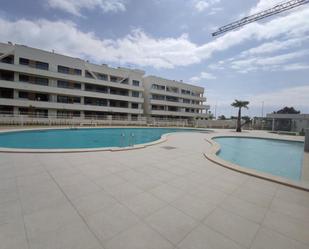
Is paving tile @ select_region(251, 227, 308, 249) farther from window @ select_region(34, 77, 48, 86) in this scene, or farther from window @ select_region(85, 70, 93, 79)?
window @ select_region(85, 70, 93, 79)

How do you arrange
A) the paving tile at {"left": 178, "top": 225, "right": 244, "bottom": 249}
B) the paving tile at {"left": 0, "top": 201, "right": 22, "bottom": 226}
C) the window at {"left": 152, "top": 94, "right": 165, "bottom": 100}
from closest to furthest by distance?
the paving tile at {"left": 178, "top": 225, "right": 244, "bottom": 249} < the paving tile at {"left": 0, "top": 201, "right": 22, "bottom": 226} < the window at {"left": 152, "top": 94, "right": 165, "bottom": 100}

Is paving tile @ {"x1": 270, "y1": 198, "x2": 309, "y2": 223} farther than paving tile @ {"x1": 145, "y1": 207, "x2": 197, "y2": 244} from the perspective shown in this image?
Yes

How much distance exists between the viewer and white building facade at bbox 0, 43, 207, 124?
20.8m

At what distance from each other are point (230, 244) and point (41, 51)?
29.1 meters

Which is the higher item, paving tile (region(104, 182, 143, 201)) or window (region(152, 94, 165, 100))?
window (region(152, 94, 165, 100))

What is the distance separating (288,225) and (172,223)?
70.8 inches

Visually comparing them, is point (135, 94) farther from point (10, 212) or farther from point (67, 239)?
point (67, 239)

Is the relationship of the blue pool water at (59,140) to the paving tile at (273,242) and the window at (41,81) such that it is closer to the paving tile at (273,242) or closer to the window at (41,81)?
the paving tile at (273,242)

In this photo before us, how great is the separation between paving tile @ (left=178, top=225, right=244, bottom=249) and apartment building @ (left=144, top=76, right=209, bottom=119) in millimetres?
32957

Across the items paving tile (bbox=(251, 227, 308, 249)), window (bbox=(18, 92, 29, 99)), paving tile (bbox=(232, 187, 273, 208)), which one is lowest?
paving tile (bbox=(232, 187, 273, 208))

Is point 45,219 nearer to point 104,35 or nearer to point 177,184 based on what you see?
point 177,184

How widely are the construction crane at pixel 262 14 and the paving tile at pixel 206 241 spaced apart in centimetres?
2309

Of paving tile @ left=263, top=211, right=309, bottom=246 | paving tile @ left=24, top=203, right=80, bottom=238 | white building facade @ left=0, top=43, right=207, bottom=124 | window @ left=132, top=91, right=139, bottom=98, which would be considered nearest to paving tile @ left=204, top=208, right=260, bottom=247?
paving tile @ left=263, top=211, right=309, bottom=246

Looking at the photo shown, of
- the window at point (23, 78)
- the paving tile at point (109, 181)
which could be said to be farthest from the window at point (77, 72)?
the paving tile at point (109, 181)
